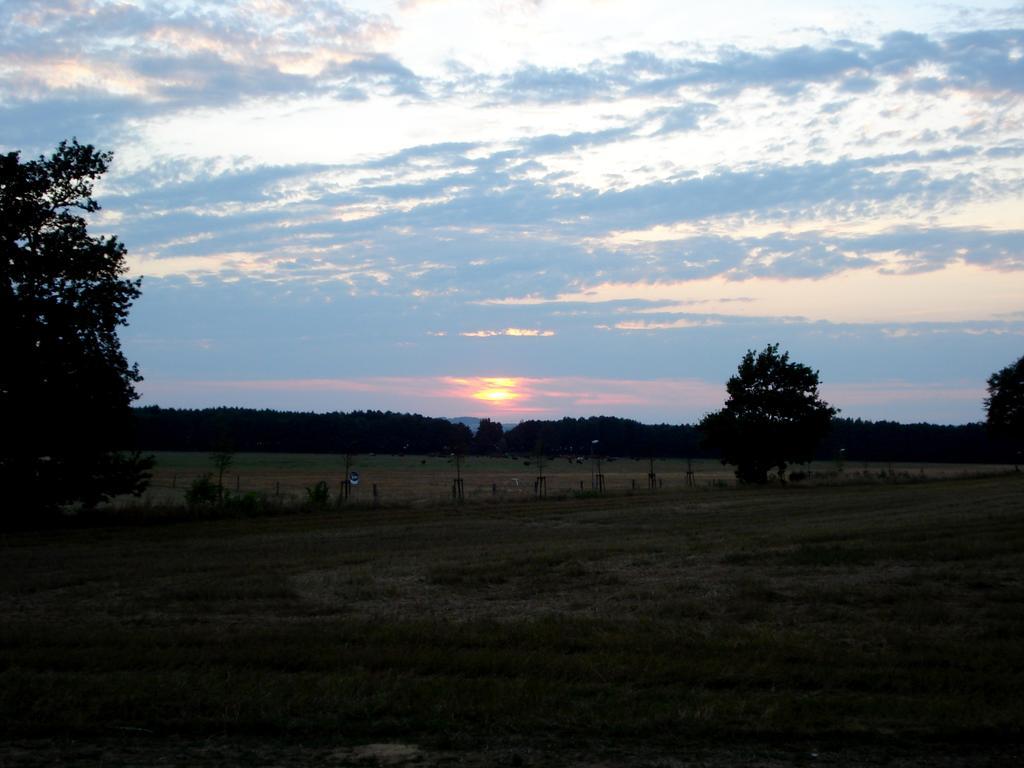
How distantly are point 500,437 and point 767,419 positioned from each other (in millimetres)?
99221

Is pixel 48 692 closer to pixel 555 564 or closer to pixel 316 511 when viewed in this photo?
pixel 555 564

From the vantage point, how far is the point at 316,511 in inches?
1460

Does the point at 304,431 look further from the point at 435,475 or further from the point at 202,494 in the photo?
the point at 202,494

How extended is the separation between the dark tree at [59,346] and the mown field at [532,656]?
12897 millimetres

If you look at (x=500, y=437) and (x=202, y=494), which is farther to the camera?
(x=500, y=437)

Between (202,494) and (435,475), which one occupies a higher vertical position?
(202,494)

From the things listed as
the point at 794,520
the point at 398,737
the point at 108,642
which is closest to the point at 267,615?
the point at 108,642

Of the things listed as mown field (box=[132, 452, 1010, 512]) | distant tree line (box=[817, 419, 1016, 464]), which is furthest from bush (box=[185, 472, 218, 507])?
distant tree line (box=[817, 419, 1016, 464])

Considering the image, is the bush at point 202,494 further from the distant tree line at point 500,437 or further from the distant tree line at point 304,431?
the distant tree line at point 304,431

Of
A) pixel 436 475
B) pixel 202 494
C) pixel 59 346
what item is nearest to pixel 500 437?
pixel 436 475

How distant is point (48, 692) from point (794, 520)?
2357 centimetres

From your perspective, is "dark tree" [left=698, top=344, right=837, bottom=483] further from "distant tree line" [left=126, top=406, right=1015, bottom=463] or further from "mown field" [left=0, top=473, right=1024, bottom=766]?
"distant tree line" [left=126, top=406, right=1015, bottom=463]

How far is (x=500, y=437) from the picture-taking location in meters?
158

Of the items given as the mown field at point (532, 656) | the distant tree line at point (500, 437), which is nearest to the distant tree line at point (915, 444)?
the distant tree line at point (500, 437)
